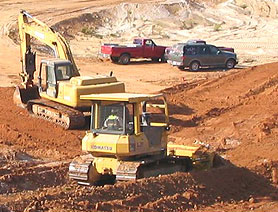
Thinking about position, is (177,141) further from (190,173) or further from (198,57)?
(198,57)

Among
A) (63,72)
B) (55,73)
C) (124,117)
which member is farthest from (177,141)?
(124,117)

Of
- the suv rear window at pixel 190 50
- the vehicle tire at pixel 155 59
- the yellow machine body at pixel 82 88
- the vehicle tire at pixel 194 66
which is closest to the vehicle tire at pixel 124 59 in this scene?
the vehicle tire at pixel 155 59

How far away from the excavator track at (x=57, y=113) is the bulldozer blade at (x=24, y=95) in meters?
Answer: 1.05

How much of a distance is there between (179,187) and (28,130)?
28.6 ft

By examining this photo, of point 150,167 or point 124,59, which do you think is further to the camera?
point 124,59

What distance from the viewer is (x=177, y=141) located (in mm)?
22734

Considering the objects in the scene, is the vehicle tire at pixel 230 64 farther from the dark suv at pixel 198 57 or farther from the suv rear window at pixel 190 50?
the suv rear window at pixel 190 50

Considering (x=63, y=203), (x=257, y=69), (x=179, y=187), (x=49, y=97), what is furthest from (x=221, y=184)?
(x=257, y=69)

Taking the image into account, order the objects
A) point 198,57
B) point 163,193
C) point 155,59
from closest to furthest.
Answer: point 163,193 → point 198,57 → point 155,59

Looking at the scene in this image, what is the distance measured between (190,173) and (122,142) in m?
2.16

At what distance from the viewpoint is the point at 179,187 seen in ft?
53.2

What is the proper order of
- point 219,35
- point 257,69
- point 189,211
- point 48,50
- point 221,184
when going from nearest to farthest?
point 189,211 < point 221,184 < point 257,69 < point 48,50 < point 219,35

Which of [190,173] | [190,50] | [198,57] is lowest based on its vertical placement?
[190,173]

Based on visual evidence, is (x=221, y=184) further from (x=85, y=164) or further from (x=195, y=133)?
(x=195, y=133)
